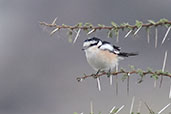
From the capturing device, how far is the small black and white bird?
600cm

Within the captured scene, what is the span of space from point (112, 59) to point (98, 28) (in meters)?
2.52

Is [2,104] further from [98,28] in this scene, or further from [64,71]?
[98,28]

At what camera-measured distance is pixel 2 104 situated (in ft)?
52.2

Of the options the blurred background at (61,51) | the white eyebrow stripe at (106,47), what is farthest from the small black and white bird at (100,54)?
the blurred background at (61,51)

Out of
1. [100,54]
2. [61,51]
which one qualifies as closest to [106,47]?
[100,54]

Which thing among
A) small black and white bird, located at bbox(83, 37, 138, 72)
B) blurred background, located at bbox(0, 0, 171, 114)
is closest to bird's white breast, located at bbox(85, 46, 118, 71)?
small black and white bird, located at bbox(83, 37, 138, 72)

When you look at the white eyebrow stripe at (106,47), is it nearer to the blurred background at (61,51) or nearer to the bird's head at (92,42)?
the bird's head at (92,42)

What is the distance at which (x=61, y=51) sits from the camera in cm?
1766

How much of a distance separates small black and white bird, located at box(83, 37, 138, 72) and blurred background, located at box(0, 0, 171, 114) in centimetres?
707

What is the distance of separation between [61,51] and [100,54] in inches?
456

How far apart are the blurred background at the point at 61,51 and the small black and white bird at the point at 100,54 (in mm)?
7068

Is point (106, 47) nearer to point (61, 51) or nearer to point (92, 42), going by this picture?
point (92, 42)

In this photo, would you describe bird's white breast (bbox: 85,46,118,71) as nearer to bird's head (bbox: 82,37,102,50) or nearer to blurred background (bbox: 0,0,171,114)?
bird's head (bbox: 82,37,102,50)

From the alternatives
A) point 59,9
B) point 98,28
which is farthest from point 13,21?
point 98,28
